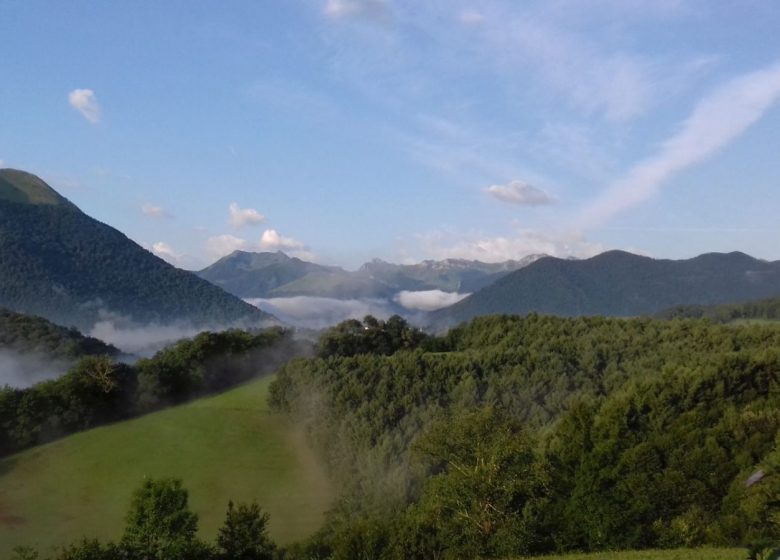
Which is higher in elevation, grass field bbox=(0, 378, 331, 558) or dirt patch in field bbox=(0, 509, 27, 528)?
grass field bbox=(0, 378, 331, 558)

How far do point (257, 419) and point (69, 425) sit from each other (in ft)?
54.1

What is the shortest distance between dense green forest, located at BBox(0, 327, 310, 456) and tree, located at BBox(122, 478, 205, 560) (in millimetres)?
34419

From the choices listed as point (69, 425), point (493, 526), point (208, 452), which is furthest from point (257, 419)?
point (493, 526)

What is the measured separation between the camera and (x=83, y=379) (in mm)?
61500

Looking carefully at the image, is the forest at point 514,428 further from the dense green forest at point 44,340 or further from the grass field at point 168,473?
the dense green forest at point 44,340

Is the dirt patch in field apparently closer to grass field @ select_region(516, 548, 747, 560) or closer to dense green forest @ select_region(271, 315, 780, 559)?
dense green forest @ select_region(271, 315, 780, 559)

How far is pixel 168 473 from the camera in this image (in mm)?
48562

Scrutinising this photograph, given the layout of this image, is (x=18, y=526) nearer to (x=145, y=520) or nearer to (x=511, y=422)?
(x=145, y=520)

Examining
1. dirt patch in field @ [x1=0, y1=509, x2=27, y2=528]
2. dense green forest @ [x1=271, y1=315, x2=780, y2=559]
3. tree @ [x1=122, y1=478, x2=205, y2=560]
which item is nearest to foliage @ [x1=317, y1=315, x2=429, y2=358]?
dense green forest @ [x1=271, y1=315, x2=780, y2=559]

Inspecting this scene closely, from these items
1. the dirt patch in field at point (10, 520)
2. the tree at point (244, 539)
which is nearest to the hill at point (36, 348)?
the dirt patch in field at point (10, 520)

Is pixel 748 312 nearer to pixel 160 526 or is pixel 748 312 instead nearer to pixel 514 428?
pixel 514 428

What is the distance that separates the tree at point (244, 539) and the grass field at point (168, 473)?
1052cm

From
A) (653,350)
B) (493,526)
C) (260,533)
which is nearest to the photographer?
(493,526)

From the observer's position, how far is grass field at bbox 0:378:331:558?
135 feet
